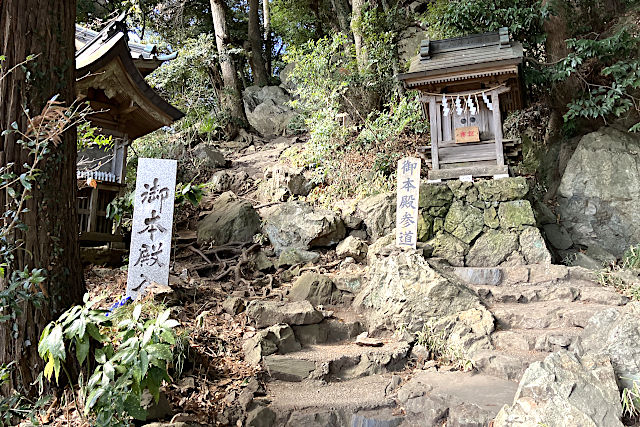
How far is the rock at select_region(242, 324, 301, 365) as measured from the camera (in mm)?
5453

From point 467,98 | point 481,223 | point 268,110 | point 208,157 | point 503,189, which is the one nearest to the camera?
point 481,223

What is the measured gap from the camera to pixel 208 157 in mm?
14664

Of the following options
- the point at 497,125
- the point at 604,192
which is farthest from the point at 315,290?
the point at 604,192

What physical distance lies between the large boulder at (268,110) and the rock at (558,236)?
36.2 feet

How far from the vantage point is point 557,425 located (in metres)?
3.49

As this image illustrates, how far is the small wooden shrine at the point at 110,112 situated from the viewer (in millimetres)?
7781

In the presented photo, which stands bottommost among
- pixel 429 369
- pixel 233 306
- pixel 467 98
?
pixel 429 369

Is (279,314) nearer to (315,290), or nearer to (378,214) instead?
(315,290)

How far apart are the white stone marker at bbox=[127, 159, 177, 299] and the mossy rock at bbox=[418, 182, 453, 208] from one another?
15.7ft

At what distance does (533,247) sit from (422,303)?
9.30ft

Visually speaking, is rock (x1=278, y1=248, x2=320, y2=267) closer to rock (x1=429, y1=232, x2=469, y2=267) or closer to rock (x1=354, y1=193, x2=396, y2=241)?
rock (x1=354, y1=193, x2=396, y2=241)

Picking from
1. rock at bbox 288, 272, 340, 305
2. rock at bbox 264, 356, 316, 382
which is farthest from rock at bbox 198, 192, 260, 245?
rock at bbox 264, 356, 316, 382

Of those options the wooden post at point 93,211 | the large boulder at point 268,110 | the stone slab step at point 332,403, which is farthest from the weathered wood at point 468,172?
the large boulder at point 268,110

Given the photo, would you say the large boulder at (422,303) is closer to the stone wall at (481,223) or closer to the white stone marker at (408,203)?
the white stone marker at (408,203)
